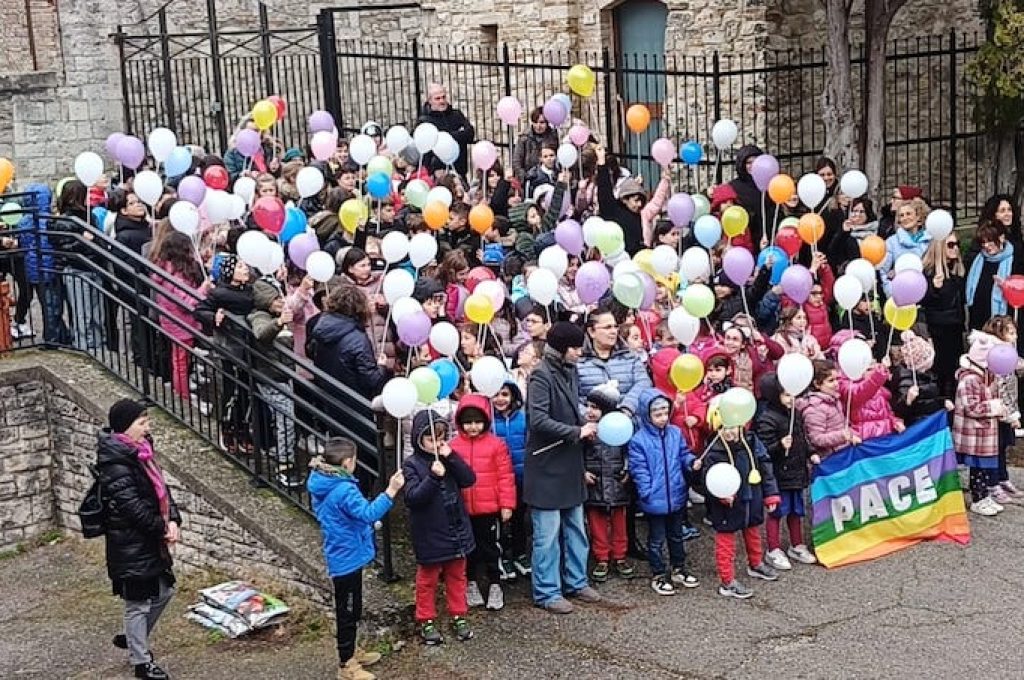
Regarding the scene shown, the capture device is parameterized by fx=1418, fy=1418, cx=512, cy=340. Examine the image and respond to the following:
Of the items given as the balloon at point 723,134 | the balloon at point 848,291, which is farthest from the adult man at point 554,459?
the balloon at point 723,134

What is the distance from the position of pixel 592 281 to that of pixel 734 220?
2142 millimetres

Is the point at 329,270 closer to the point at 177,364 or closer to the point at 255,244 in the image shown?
the point at 255,244

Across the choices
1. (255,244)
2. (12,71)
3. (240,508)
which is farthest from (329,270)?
(12,71)

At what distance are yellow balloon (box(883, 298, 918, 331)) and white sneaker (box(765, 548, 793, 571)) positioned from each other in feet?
5.89

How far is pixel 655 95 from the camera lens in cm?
1673

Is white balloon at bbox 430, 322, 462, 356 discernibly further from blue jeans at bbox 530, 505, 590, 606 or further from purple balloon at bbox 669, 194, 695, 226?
purple balloon at bbox 669, 194, 695, 226

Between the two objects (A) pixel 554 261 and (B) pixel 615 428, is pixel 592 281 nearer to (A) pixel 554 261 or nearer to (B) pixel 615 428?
(A) pixel 554 261

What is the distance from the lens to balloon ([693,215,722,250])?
1057 centimetres

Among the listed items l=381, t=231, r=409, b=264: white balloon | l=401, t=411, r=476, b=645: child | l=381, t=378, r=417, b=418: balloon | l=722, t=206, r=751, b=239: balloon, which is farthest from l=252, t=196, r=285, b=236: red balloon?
l=722, t=206, r=751, b=239: balloon

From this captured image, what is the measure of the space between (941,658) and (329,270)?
13.9ft

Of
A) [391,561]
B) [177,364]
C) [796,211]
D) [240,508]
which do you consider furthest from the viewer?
[796,211]

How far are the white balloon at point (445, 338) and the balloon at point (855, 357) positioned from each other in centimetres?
233

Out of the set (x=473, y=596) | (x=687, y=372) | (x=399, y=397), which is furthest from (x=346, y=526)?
(x=687, y=372)

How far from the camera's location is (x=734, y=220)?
10.6 m
